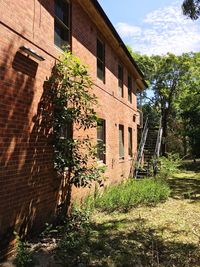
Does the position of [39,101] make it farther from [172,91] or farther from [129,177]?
[172,91]

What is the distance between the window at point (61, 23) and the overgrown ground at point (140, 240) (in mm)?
4768

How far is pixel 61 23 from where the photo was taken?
9336mm

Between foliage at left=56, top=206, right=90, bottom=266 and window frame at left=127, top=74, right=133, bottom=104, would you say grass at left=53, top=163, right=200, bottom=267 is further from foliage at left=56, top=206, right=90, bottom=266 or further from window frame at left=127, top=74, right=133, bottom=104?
window frame at left=127, top=74, right=133, bottom=104

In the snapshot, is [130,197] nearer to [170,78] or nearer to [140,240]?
[140,240]

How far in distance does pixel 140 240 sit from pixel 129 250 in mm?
765

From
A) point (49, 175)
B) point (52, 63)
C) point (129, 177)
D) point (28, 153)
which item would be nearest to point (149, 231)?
point (49, 175)

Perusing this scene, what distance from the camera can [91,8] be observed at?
36.2 feet

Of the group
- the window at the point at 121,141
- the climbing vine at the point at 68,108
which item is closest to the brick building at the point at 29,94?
the climbing vine at the point at 68,108

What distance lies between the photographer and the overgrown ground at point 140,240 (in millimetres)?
6156

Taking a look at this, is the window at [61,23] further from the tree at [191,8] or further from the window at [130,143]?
the window at [130,143]

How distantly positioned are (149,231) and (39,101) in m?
3.94

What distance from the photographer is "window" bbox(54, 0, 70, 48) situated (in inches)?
360

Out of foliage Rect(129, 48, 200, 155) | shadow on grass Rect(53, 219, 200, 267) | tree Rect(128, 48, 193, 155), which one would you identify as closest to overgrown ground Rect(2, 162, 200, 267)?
shadow on grass Rect(53, 219, 200, 267)

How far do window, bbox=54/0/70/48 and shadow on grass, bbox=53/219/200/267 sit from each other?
4.81 meters
